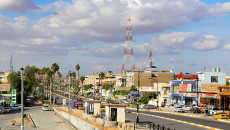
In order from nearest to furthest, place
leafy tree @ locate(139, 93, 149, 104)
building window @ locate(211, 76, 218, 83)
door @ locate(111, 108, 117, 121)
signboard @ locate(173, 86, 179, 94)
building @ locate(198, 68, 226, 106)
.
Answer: door @ locate(111, 108, 117, 121) → building @ locate(198, 68, 226, 106) → building window @ locate(211, 76, 218, 83) → signboard @ locate(173, 86, 179, 94) → leafy tree @ locate(139, 93, 149, 104)

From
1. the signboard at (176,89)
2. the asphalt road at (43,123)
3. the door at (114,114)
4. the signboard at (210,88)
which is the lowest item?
the asphalt road at (43,123)

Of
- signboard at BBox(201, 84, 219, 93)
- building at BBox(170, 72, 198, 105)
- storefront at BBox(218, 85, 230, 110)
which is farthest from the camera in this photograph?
building at BBox(170, 72, 198, 105)

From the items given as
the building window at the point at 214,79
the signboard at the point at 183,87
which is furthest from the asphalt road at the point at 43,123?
the building window at the point at 214,79

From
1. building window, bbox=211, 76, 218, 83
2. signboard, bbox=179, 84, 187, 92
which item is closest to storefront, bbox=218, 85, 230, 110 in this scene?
building window, bbox=211, 76, 218, 83

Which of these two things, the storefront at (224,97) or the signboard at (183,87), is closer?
the storefront at (224,97)

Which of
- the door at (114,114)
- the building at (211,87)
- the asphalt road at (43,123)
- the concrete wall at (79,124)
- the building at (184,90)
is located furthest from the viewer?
the building at (184,90)

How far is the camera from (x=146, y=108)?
82.1 meters

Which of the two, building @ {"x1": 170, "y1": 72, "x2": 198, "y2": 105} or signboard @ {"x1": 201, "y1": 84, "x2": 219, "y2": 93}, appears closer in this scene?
signboard @ {"x1": 201, "y1": 84, "x2": 219, "y2": 93}

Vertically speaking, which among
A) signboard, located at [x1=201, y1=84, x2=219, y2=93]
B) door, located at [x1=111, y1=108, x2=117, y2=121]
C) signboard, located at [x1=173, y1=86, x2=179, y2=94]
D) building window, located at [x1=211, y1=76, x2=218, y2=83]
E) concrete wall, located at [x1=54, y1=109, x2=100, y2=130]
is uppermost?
building window, located at [x1=211, y1=76, x2=218, y2=83]

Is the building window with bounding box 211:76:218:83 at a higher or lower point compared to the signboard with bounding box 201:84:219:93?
higher

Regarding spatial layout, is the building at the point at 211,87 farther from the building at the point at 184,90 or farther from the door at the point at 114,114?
the door at the point at 114,114

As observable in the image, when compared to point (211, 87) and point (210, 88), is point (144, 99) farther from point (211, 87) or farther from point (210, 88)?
point (211, 87)

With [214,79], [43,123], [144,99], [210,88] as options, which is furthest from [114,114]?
[144,99]

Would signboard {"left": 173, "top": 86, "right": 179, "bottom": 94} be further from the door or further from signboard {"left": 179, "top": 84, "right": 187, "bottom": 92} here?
the door
